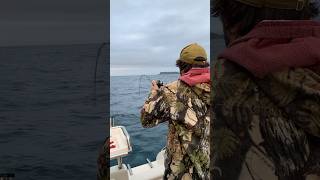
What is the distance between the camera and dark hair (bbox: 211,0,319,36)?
883mm

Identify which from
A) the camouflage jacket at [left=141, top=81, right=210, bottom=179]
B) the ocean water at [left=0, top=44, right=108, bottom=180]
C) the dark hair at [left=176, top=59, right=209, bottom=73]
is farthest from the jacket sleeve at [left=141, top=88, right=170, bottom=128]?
the ocean water at [left=0, top=44, right=108, bottom=180]

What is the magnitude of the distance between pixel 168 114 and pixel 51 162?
6.93 metres

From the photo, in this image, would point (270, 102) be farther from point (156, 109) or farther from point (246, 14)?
point (156, 109)

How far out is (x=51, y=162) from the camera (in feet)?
29.0

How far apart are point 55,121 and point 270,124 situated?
13642 mm

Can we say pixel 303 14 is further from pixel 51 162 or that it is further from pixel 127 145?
pixel 51 162

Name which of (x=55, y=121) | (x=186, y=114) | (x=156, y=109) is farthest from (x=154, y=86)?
(x=55, y=121)

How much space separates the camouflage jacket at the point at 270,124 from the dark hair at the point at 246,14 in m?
0.11

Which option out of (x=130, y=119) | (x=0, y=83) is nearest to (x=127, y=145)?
(x=130, y=119)

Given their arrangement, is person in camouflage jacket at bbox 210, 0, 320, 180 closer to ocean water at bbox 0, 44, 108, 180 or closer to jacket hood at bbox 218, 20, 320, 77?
jacket hood at bbox 218, 20, 320, 77

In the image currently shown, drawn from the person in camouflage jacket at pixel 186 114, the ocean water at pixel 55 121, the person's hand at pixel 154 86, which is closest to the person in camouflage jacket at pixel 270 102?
the ocean water at pixel 55 121

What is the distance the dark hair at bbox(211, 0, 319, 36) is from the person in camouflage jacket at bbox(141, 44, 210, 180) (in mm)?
1428

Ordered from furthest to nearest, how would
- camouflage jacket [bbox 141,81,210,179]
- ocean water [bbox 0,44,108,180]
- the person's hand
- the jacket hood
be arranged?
1. the person's hand
2. camouflage jacket [bbox 141,81,210,179]
3. ocean water [bbox 0,44,108,180]
4. the jacket hood

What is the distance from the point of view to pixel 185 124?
2.40 meters
